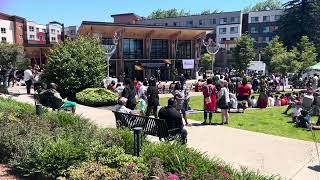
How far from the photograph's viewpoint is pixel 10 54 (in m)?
49.5

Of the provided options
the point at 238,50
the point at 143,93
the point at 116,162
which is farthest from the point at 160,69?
the point at 116,162

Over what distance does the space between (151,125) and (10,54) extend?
141ft

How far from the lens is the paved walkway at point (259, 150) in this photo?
28.9ft

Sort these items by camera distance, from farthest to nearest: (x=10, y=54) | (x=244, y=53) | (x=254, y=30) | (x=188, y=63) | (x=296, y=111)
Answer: (x=254, y=30) → (x=244, y=53) → (x=188, y=63) → (x=10, y=54) → (x=296, y=111)

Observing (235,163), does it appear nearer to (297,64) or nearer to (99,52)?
(99,52)

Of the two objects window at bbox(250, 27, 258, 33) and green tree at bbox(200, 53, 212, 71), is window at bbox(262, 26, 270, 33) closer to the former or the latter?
window at bbox(250, 27, 258, 33)

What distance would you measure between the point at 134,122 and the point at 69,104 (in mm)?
4387

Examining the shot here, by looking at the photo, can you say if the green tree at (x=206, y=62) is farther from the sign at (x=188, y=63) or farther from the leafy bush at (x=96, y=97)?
the leafy bush at (x=96, y=97)

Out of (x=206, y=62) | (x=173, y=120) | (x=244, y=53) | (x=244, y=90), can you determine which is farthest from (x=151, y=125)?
(x=206, y=62)

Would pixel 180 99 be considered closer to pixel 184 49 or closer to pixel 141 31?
pixel 141 31

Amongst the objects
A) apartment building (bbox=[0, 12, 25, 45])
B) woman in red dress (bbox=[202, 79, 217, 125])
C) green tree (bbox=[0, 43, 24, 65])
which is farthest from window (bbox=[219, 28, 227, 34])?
woman in red dress (bbox=[202, 79, 217, 125])

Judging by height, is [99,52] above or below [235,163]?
above

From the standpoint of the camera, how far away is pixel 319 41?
67875 mm

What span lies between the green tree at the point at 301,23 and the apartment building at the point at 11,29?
1951 inches
